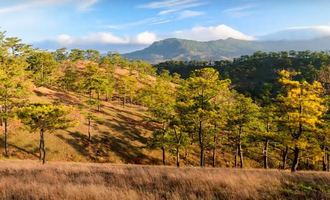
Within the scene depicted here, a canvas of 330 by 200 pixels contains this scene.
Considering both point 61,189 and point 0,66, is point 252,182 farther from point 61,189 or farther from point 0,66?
point 0,66

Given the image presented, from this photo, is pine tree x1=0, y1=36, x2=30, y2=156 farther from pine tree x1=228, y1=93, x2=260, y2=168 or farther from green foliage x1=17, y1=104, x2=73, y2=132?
pine tree x1=228, y1=93, x2=260, y2=168

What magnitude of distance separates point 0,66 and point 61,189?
78.4 meters

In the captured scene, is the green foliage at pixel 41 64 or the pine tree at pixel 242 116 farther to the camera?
the green foliage at pixel 41 64

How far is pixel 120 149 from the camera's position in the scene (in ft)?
248

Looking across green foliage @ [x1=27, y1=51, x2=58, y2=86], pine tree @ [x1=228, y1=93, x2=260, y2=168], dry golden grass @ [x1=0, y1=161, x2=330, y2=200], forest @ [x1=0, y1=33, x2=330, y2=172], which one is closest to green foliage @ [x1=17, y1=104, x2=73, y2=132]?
forest @ [x1=0, y1=33, x2=330, y2=172]

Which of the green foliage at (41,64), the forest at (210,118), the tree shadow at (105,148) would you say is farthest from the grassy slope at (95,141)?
the green foliage at (41,64)

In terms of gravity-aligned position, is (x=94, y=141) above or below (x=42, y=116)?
below

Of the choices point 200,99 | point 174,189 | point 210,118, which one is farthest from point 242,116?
point 174,189

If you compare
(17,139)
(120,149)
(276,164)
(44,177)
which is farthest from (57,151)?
(44,177)

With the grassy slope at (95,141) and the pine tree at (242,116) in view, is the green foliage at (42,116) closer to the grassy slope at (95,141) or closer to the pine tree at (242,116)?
the grassy slope at (95,141)

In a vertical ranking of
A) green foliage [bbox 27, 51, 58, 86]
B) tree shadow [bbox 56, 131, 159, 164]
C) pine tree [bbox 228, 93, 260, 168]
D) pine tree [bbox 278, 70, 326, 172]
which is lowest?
tree shadow [bbox 56, 131, 159, 164]

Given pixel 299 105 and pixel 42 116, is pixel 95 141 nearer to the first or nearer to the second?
pixel 42 116

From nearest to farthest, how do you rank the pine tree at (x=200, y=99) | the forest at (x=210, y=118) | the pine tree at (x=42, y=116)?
the forest at (x=210, y=118), the pine tree at (x=42, y=116), the pine tree at (x=200, y=99)

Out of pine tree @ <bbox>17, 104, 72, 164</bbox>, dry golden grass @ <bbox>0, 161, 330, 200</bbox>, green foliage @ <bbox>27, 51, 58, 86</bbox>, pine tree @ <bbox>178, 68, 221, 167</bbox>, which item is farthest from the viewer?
green foliage @ <bbox>27, 51, 58, 86</bbox>
